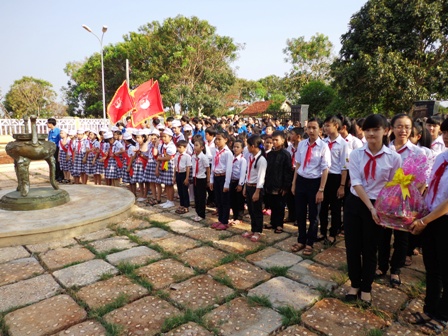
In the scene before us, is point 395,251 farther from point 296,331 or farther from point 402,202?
point 296,331

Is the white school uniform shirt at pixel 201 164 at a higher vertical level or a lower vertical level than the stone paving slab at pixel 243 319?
higher

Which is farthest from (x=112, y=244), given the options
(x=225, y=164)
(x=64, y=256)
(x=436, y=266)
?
(x=436, y=266)

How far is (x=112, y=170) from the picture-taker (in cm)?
682

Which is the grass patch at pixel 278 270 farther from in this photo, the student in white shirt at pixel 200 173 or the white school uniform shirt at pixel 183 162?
the white school uniform shirt at pixel 183 162

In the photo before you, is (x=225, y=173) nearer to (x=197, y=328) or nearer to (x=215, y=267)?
(x=215, y=267)

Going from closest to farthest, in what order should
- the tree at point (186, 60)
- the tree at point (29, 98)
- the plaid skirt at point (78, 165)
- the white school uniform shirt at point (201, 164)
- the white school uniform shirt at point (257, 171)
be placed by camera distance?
the white school uniform shirt at point (257, 171) → the white school uniform shirt at point (201, 164) → the plaid skirt at point (78, 165) → the tree at point (186, 60) → the tree at point (29, 98)

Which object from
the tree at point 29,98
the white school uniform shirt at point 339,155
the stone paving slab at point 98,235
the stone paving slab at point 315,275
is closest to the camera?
the stone paving slab at point 315,275

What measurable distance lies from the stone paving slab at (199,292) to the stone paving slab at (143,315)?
0.14 metres

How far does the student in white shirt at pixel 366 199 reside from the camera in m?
→ 2.54

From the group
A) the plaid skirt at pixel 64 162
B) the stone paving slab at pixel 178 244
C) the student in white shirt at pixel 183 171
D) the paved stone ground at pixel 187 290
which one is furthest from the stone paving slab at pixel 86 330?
the plaid skirt at pixel 64 162

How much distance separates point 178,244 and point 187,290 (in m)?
1.14

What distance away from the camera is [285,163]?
14.5ft

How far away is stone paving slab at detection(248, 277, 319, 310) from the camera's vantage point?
2.66 metres

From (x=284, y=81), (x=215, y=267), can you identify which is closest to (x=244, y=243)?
(x=215, y=267)
